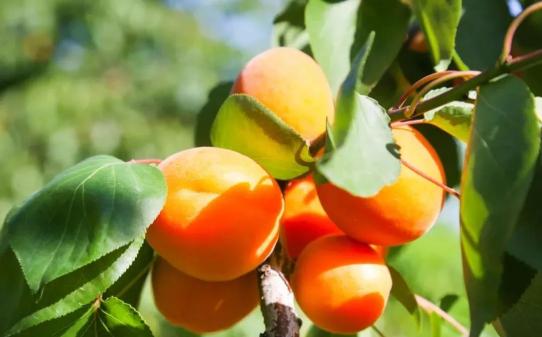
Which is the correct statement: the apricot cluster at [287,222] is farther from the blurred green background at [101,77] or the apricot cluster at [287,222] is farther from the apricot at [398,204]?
the blurred green background at [101,77]

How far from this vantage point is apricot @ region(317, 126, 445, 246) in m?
0.59

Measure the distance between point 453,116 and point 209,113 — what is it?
1.20 ft

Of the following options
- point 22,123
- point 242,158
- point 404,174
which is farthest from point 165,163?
point 22,123

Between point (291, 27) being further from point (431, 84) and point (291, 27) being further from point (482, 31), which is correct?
point (431, 84)

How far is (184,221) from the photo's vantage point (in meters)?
0.58

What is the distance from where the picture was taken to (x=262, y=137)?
1.99 ft

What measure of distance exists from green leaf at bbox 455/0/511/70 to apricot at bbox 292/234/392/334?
0.75 ft

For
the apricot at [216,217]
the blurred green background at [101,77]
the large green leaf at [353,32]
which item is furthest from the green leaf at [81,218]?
the blurred green background at [101,77]

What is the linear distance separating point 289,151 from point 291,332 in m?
0.13

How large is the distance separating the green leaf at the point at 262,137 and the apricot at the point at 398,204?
31 mm

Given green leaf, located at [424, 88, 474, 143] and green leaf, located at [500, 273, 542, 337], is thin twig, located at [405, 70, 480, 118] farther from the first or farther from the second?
green leaf, located at [500, 273, 542, 337]

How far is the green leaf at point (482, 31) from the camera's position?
2.46 ft

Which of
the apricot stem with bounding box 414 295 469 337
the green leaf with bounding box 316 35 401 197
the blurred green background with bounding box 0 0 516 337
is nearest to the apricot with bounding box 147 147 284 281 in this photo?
the green leaf with bounding box 316 35 401 197

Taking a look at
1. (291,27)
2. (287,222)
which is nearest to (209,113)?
(291,27)
